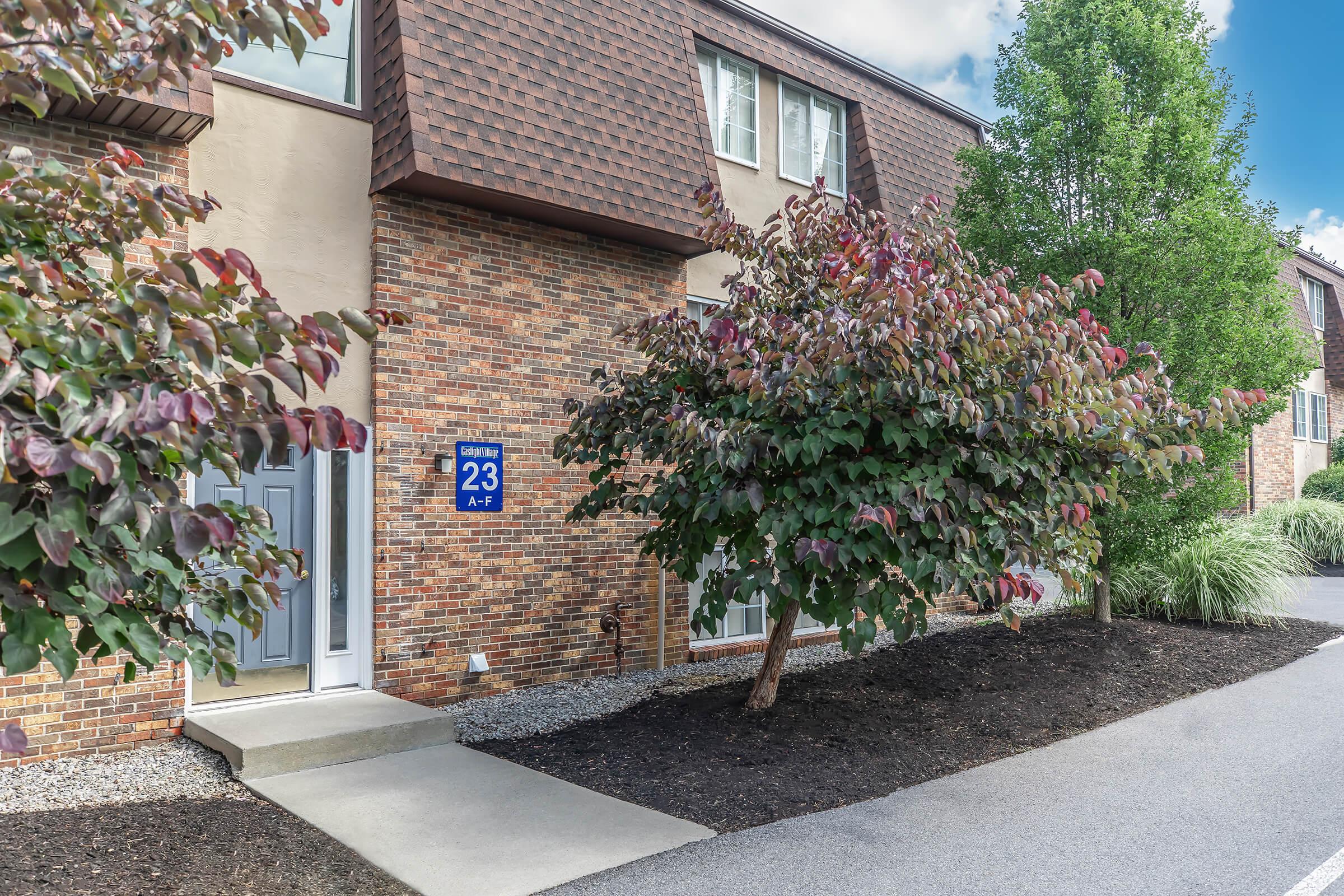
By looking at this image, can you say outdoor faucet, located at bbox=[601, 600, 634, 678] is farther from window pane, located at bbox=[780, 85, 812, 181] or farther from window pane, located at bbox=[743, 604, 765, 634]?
window pane, located at bbox=[780, 85, 812, 181]

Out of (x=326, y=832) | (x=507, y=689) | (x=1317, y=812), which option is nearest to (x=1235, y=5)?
(x=1317, y=812)

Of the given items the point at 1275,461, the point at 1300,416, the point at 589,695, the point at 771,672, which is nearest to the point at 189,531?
the point at 771,672

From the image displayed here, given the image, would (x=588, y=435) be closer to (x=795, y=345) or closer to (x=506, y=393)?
(x=506, y=393)

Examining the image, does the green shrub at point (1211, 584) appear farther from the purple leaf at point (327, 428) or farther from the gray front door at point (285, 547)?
the purple leaf at point (327, 428)

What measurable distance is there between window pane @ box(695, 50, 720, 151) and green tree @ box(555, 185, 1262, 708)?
433 centimetres

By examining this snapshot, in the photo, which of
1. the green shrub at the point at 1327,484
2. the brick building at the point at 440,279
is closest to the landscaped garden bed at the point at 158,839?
the brick building at the point at 440,279

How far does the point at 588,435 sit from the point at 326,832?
10.2ft

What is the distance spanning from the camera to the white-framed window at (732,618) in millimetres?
9477

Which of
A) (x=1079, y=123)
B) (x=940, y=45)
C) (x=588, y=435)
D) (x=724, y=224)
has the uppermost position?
(x=940, y=45)

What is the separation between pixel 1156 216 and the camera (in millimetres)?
9328

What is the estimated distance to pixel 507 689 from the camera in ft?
25.2

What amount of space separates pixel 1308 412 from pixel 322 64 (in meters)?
24.4

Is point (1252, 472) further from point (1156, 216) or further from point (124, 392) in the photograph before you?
point (124, 392)

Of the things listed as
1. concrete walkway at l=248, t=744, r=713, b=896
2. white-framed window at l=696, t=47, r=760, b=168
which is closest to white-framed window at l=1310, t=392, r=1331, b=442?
white-framed window at l=696, t=47, r=760, b=168
